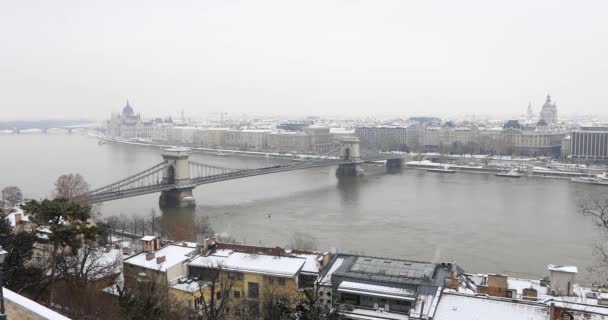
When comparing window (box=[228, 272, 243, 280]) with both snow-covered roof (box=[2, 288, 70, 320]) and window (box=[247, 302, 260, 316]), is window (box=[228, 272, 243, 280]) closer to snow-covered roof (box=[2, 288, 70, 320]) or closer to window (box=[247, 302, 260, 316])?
window (box=[247, 302, 260, 316])

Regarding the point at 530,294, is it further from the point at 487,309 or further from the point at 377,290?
the point at 377,290

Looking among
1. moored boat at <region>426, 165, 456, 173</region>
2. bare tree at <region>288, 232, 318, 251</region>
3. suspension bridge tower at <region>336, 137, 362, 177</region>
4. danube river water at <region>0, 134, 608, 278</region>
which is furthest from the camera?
moored boat at <region>426, 165, 456, 173</region>

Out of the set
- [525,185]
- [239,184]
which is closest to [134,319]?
[239,184]

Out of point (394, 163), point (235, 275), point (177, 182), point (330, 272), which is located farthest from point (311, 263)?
point (394, 163)

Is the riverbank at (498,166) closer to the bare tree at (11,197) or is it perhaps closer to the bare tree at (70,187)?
the bare tree at (70,187)

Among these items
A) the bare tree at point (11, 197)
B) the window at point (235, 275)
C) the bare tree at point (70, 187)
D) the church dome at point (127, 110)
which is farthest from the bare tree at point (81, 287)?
the church dome at point (127, 110)

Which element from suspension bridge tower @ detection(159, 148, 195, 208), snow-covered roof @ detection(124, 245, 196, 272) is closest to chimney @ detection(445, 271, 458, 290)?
snow-covered roof @ detection(124, 245, 196, 272)

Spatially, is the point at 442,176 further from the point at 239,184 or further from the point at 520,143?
the point at 520,143
